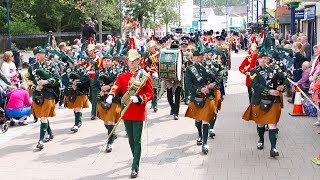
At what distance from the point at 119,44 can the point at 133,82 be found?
11.7 ft

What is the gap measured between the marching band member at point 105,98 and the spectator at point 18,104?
10.9 feet

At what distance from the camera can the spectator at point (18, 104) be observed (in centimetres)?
1173

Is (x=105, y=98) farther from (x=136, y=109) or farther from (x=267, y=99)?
(x=267, y=99)

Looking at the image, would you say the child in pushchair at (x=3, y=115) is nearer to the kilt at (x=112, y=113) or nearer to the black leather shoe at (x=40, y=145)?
the black leather shoe at (x=40, y=145)

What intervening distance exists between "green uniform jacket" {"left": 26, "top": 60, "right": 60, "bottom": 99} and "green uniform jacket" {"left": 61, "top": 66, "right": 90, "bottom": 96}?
0.83 metres

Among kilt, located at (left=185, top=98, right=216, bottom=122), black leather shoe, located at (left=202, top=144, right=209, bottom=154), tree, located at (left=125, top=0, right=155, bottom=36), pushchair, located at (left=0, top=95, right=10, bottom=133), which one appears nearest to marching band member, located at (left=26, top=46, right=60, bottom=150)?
→ pushchair, located at (left=0, top=95, right=10, bottom=133)

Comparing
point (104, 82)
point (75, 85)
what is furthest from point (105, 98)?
point (75, 85)

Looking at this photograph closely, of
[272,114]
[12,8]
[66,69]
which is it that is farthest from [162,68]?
[12,8]

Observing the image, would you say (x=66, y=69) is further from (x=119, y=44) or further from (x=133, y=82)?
(x=133, y=82)

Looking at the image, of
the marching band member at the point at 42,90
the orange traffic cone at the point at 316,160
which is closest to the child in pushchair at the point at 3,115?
the marching band member at the point at 42,90

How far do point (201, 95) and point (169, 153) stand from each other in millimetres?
1207

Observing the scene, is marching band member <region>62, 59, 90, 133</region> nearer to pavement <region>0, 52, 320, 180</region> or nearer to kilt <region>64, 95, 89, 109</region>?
kilt <region>64, 95, 89, 109</region>

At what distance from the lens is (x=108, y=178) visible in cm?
752

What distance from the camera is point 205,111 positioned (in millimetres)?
8703
